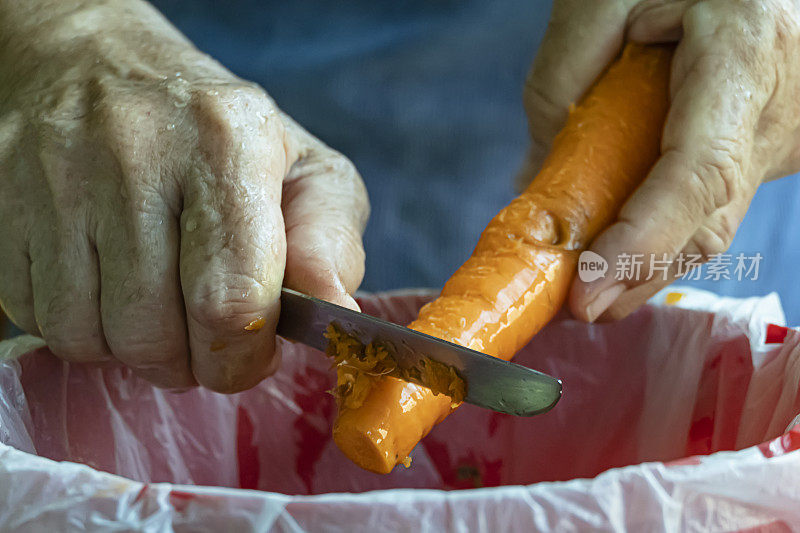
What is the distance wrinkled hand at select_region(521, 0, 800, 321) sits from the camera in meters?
0.69

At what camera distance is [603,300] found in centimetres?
74

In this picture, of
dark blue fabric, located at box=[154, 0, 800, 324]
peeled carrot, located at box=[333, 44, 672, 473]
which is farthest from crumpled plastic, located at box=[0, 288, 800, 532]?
dark blue fabric, located at box=[154, 0, 800, 324]

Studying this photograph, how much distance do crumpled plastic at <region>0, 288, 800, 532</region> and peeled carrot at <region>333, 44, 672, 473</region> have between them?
0.47ft

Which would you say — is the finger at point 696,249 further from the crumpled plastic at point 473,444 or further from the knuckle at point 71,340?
the knuckle at point 71,340

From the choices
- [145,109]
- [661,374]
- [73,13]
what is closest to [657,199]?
[661,374]

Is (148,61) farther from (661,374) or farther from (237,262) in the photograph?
(661,374)

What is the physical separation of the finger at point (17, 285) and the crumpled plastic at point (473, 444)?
0.15ft

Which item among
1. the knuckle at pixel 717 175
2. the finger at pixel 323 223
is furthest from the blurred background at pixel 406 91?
the knuckle at pixel 717 175

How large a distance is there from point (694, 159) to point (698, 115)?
4 cm

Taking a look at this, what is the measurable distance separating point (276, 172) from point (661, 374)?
1.57 feet

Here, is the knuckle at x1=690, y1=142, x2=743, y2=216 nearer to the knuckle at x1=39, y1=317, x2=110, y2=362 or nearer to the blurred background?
the blurred background

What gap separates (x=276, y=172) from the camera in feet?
2.05

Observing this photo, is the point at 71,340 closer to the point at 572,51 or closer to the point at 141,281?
the point at 141,281

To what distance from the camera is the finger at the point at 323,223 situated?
0.62m
